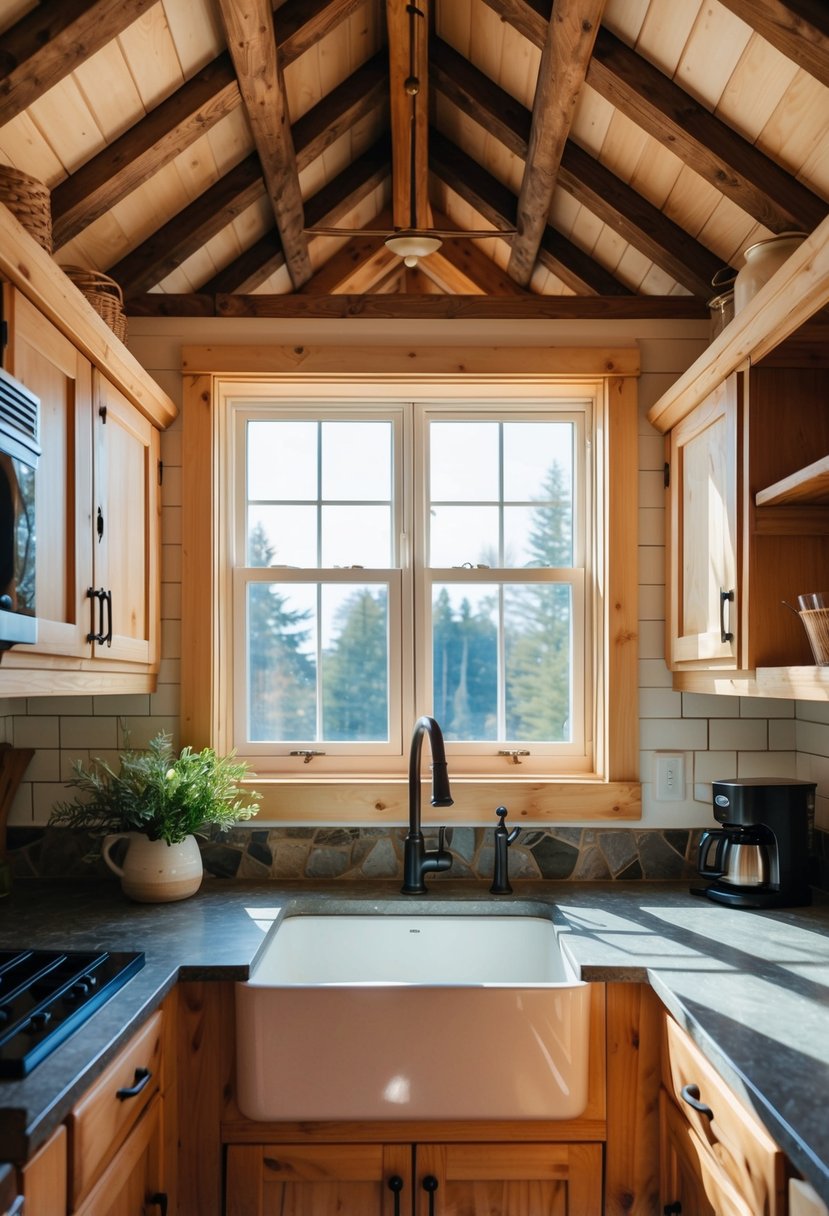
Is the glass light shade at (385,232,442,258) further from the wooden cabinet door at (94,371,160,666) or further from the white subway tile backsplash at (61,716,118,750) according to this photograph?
the white subway tile backsplash at (61,716,118,750)

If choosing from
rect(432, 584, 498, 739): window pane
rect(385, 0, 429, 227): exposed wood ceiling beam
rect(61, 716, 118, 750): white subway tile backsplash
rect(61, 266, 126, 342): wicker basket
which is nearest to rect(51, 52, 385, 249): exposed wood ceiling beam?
rect(61, 266, 126, 342): wicker basket

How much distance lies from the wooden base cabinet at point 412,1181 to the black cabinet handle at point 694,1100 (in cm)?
41

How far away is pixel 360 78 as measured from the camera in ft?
8.40

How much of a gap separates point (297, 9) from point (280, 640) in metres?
1.60

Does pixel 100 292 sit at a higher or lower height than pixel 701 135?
lower

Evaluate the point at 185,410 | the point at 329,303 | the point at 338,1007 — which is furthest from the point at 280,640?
the point at 338,1007

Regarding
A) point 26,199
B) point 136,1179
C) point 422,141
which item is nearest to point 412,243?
point 422,141

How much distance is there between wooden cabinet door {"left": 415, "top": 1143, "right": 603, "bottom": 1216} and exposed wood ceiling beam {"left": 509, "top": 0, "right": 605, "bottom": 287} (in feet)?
7.10

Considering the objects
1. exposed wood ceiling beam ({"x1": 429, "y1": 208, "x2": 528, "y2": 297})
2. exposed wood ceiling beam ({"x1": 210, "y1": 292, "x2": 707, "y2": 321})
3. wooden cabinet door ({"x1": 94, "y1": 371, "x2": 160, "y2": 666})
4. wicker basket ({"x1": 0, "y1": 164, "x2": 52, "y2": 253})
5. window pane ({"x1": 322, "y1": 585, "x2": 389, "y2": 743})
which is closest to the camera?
wicker basket ({"x1": 0, "y1": 164, "x2": 52, "y2": 253})

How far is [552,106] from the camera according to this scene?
2.21m

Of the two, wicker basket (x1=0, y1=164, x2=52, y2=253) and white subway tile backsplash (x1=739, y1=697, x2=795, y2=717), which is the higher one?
wicker basket (x1=0, y1=164, x2=52, y2=253)

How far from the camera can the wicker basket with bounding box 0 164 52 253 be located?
1.83 meters

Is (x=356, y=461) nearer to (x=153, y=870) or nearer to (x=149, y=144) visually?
(x=149, y=144)

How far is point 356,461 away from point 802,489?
142cm
